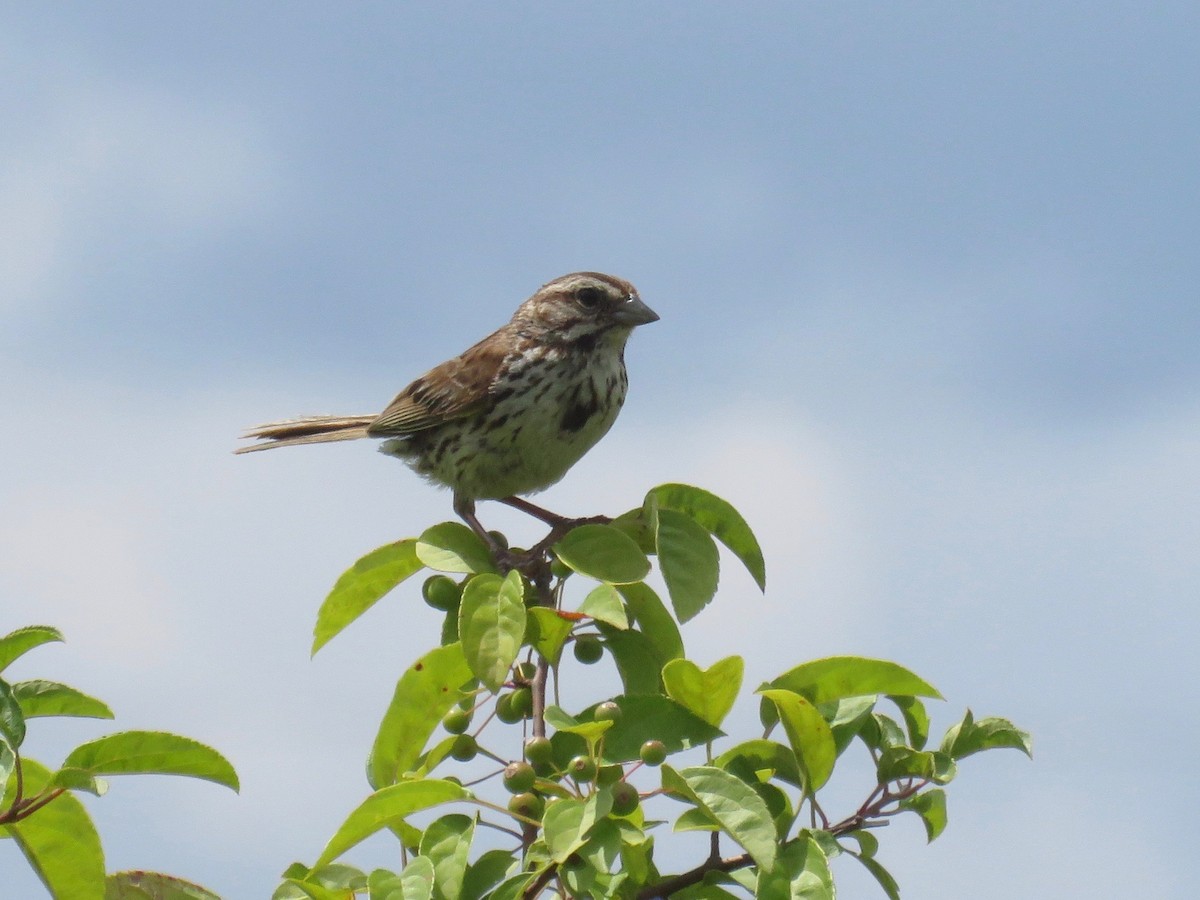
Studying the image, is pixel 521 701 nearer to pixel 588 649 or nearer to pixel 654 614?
pixel 588 649

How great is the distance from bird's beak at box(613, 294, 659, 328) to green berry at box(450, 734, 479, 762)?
3.73 m

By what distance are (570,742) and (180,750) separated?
1.00 metres

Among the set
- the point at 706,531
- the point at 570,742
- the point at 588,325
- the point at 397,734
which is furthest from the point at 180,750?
the point at 588,325

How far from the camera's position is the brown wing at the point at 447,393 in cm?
723

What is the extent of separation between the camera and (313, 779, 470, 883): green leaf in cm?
335

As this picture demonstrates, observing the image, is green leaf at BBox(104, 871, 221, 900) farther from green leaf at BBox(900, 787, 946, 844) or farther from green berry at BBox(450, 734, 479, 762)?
green leaf at BBox(900, 787, 946, 844)

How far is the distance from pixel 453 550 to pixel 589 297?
11.1 ft

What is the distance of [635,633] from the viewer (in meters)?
4.07

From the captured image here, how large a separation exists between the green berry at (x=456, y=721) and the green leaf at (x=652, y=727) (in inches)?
23.1

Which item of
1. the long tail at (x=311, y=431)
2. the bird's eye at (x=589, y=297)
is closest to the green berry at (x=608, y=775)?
the bird's eye at (x=589, y=297)

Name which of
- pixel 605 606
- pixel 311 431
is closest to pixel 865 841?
pixel 605 606

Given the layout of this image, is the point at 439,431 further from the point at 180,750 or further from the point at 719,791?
the point at 719,791

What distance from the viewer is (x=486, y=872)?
11.0ft

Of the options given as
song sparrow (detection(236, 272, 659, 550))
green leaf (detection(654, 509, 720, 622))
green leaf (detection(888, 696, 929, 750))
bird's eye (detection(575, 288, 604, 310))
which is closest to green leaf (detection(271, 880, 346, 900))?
green leaf (detection(654, 509, 720, 622))
